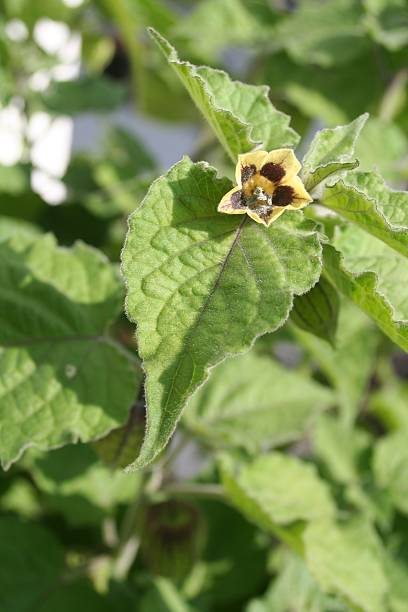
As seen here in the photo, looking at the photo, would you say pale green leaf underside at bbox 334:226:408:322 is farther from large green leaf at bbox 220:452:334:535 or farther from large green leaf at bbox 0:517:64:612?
large green leaf at bbox 0:517:64:612

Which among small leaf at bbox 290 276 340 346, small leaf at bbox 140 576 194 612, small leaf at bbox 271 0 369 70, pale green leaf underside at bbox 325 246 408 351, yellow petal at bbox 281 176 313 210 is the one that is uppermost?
yellow petal at bbox 281 176 313 210

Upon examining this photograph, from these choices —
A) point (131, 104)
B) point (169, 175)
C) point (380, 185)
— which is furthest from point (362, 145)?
point (131, 104)

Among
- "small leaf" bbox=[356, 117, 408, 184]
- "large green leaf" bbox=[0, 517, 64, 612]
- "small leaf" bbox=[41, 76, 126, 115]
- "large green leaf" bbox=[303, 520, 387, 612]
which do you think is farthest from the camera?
"small leaf" bbox=[41, 76, 126, 115]

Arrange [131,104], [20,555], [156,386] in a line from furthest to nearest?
[131,104], [20,555], [156,386]

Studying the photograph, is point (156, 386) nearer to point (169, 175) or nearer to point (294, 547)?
point (169, 175)

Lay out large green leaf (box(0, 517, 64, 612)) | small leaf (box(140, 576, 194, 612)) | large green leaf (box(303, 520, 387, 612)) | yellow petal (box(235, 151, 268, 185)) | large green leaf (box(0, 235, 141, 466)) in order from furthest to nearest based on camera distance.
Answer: large green leaf (box(0, 517, 64, 612)) → small leaf (box(140, 576, 194, 612)) → large green leaf (box(303, 520, 387, 612)) → large green leaf (box(0, 235, 141, 466)) → yellow petal (box(235, 151, 268, 185))

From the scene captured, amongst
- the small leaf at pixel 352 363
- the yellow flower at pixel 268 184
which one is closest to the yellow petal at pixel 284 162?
the yellow flower at pixel 268 184

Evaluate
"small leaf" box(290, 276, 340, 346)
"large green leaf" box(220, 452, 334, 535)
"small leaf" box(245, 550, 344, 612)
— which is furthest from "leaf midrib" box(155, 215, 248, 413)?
"small leaf" box(245, 550, 344, 612)
